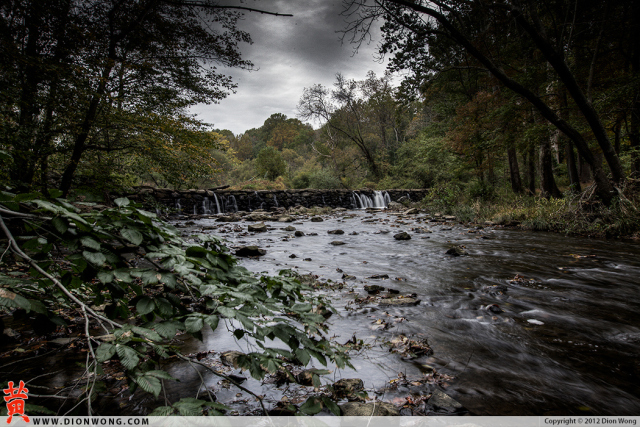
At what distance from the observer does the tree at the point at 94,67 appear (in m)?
4.36

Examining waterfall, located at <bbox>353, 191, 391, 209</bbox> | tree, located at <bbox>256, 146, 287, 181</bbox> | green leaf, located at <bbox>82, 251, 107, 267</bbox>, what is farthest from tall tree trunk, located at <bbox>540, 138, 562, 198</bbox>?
tree, located at <bbox>256, 146, 287, 181</bbox>

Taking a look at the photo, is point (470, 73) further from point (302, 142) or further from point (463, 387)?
point (302, 142)

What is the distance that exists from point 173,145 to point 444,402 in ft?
23.2

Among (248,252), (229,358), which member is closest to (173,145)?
(248,252)

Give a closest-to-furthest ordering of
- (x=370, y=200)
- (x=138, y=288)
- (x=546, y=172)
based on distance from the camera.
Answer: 1. (x=138, y=288)
2. (x=546, y=172)
3. (x=370, y=200)

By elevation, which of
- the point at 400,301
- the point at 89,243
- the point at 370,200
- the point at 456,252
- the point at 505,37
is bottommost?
the point at 456,252

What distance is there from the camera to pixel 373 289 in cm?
360

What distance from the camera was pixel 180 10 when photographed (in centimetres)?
586

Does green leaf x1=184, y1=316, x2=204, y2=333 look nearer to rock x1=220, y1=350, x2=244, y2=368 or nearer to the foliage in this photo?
the foliage

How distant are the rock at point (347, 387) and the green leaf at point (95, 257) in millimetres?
1427

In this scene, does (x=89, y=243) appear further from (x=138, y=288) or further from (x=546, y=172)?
(x=546, y=172)

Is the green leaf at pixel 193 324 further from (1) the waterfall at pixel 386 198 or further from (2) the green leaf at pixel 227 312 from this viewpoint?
(1) the waterfall at pixel 386 198

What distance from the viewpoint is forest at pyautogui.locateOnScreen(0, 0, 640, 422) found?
980 millimetres

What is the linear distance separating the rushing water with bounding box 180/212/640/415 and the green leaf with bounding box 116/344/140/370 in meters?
1.39
